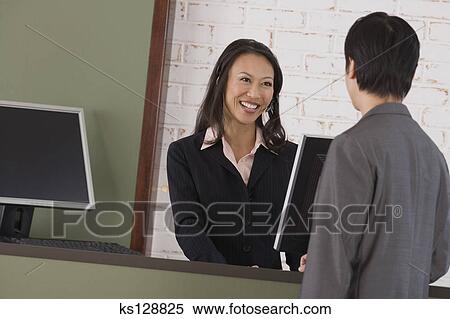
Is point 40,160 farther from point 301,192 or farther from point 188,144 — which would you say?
point 301,192

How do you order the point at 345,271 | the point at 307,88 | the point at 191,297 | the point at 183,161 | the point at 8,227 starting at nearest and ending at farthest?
the point at 345,271, the point at 191,297, the point at 183,161, the point at 8,227, the point at 307,88

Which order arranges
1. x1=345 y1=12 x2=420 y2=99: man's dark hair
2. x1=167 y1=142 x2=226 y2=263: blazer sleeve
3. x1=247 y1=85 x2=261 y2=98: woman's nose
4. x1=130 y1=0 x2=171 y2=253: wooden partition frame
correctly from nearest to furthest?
1. x1=345 y1=12 x2=420 y2=99: man's dark hair
2. x1=167 y1=142 x2=226 y2=263: blazer sleeve
3. x1=247 y1=85 x2=261 y2=98: woman's nose
4. x1=130 y1=0 x2=171 y2=253: wooden partition frame

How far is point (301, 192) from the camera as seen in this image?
2027mm

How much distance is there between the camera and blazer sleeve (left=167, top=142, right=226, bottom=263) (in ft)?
7.30

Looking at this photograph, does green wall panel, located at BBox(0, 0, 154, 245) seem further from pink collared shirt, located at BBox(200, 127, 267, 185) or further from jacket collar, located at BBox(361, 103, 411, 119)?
jacket collar, located at BBox(361, 103, 411, 119)

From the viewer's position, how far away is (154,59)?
3.03 meters

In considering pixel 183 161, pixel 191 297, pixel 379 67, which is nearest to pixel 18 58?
pixel 183 161

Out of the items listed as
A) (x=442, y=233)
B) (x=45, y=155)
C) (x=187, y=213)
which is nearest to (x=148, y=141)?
(x=45, y=155)

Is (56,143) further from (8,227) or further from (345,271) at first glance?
(345,271)

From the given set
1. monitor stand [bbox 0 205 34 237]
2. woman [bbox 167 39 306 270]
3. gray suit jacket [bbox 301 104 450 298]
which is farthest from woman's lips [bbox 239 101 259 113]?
gray suit jacket [bbox 301 104 450 298]

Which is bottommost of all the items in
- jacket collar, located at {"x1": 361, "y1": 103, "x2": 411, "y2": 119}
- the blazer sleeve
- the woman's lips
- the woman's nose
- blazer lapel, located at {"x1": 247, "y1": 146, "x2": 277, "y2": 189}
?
the blazer sleeve

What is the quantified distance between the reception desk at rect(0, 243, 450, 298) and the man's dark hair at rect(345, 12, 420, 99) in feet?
1.55

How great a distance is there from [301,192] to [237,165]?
1.67 ft

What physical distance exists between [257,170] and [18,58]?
3.75 feet
